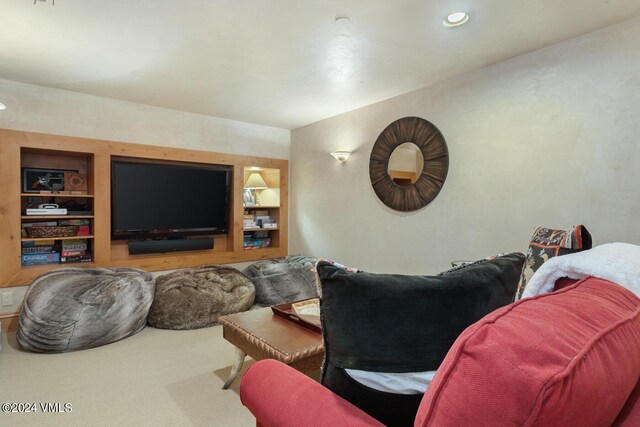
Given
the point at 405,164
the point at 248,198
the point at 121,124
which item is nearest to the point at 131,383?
the point at 121,124

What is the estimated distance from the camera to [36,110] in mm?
3379

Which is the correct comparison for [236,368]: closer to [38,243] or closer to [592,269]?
[592,269]

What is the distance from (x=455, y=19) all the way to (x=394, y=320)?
2099mm

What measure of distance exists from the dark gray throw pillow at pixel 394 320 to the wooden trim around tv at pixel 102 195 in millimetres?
3720

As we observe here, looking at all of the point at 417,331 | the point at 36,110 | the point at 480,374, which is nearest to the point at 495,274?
the point at 417,331

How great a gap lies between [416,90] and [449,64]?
1.93 ft

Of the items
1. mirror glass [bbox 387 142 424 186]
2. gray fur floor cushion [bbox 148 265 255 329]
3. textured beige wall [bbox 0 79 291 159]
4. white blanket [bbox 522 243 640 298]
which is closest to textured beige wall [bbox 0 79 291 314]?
textured beige wall [bbox 0 79 291 159]

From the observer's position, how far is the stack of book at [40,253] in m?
3.47

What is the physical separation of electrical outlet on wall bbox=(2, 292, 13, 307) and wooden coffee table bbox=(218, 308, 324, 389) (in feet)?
8.22

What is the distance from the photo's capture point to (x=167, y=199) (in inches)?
166

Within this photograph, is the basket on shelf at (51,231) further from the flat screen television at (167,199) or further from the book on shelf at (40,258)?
the flat screen television at (167,199)

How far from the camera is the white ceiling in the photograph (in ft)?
6.73

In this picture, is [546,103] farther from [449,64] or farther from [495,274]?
[495,274]

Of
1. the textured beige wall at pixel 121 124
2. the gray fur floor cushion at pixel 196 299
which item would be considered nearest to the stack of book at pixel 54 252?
the textured beige wall at pixel 121 124
